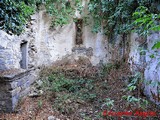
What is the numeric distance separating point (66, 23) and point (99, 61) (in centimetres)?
215

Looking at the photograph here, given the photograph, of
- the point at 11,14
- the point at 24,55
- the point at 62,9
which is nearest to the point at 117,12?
the point at 62,9

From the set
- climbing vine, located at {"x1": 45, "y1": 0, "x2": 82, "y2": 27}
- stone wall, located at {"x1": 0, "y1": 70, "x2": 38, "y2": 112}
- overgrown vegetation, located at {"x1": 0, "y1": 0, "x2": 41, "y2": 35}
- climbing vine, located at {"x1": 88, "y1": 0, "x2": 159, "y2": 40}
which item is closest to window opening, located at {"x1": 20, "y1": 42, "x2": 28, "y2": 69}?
climbing vine, located at {"x1": 45, "y1": 0, "x2": 82, "y2": 27}

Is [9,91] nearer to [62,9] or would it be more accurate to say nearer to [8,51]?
[8,51]

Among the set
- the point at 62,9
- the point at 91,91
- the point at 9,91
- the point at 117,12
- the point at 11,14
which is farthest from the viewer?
the point at 62,9

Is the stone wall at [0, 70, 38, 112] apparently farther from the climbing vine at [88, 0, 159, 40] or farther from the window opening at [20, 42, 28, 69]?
the climbing vine at [88, 0, 159, 40]

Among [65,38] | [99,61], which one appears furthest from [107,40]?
[65,38]

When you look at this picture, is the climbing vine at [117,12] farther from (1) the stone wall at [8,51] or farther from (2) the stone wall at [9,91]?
(1) the stone wall at [8,51]

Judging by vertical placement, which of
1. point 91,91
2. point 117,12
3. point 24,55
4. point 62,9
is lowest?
point 91,91

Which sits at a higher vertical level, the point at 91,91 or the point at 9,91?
the point at 9,91

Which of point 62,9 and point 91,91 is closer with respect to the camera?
point 91,91

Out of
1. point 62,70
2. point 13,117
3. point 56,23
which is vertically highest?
point 56,23

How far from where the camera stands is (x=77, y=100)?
378 centimetres

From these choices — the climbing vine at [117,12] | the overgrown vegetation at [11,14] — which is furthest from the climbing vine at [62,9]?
the overgrown vegetation at [11,14]

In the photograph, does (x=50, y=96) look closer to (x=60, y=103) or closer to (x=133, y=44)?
(x=60, y=103)
